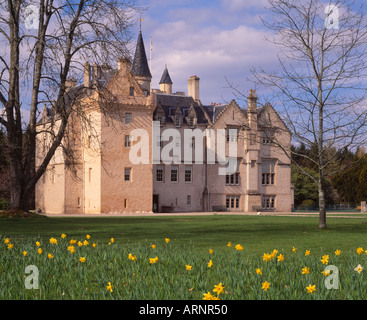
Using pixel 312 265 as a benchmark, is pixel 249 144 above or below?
above

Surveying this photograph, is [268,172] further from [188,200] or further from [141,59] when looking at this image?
[141,59]

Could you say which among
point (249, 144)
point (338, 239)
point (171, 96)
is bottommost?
point (338, 239)

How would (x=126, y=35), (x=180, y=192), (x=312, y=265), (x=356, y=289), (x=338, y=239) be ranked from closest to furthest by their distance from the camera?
(x=356, y=289) → (x=312, y=265) → (x=338, y=239) → (x=126, y=35) → (x=180, y=192)

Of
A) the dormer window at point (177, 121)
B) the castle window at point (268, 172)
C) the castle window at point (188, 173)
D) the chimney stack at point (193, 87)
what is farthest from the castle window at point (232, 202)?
the chimney stack at point (193, 87)

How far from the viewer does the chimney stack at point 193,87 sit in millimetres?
57344

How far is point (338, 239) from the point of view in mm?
17234

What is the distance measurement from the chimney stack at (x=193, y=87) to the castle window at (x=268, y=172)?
1030cm

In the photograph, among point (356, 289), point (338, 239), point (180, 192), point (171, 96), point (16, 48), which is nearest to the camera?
point (356, 289)

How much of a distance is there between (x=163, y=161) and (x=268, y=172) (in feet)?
41.5

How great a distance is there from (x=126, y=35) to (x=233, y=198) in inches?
1300

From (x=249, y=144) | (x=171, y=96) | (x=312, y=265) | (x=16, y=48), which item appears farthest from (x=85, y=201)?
(x=312, y=265)

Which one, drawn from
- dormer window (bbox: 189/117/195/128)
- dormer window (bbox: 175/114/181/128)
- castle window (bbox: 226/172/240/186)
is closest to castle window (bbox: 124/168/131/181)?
dormer window (bbox: 175/114/181/128)

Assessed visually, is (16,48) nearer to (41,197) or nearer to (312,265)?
(312,265)

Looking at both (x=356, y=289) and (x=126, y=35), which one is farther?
(x=126, y=35)
